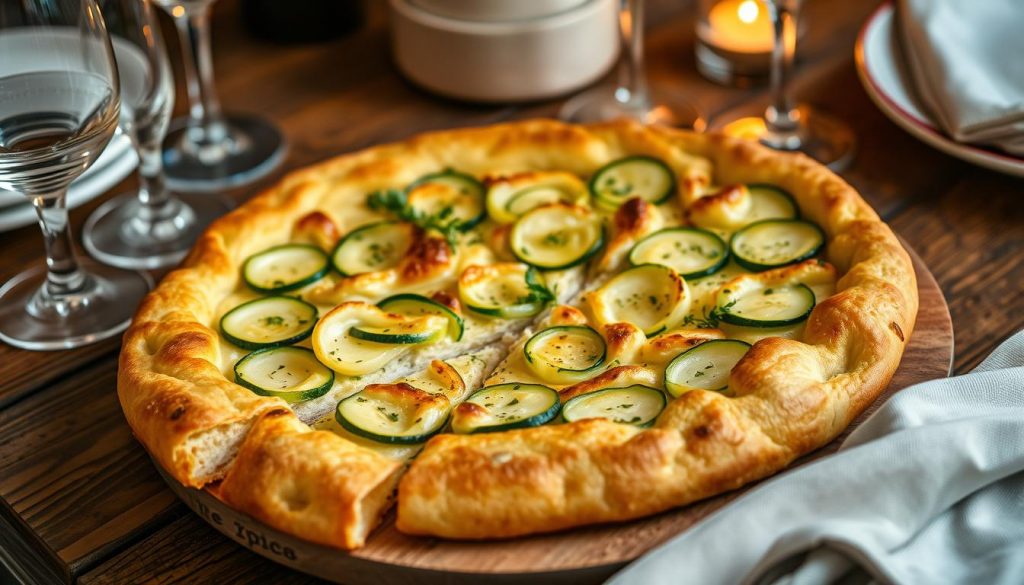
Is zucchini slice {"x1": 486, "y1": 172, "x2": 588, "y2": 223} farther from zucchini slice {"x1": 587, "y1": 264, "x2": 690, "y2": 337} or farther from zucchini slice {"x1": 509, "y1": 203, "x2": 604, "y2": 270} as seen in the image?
zucchini slice {"x1": 587, "y1": 264, "x2": 690, "y2": 337}

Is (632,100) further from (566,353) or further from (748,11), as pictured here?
(566,353)

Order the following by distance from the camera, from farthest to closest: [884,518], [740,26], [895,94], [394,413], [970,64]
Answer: [740,26]
[895,94]
[970,64]
[394,413]
[884,518]

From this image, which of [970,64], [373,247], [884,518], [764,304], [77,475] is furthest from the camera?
[970,64]

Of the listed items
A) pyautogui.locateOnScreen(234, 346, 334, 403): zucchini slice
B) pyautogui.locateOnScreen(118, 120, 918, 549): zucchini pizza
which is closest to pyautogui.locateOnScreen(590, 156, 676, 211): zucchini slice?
pyautogui.locateOnScreen(118, 120, 918, 549): zucchini pizza

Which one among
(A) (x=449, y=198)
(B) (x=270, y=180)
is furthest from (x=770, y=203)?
(B) (x=270, y=180)

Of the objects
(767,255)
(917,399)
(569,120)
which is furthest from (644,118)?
(917,399)

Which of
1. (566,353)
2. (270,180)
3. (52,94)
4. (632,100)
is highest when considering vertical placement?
(52,94)
